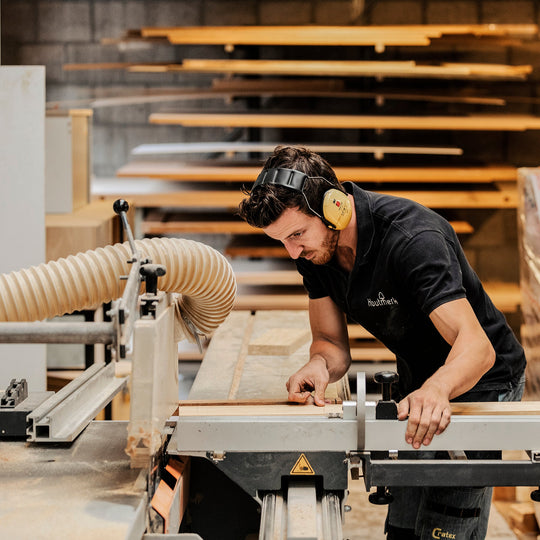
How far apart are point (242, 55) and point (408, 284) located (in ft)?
13.3

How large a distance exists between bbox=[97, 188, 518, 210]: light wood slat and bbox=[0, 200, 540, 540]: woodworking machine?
2.79 metres

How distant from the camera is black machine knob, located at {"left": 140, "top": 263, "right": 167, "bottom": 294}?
162 centimetres

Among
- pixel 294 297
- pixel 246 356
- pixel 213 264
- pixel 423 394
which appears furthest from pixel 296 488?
pixel 294 297

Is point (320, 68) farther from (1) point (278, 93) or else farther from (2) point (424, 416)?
(2) point (424, 416)

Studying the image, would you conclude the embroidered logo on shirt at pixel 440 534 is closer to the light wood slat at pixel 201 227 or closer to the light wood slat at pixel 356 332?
the light wood slat at pixel 356 332

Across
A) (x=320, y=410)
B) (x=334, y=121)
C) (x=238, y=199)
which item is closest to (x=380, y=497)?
(x=320, y=410)

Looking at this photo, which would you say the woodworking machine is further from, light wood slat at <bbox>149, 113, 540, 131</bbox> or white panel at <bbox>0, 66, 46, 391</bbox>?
light wood slat at <bbox>149, 113, 540, 131</bbox>

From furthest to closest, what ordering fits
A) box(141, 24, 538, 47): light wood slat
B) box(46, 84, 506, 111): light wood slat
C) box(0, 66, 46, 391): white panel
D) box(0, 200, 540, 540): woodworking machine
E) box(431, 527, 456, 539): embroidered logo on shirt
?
box(46, 84, 506, 111): light wood slat → box(141, 24, 538, 47): light wood slat → box(0, 66, 46, 391): white panel → box(431, 527, 456, 539): embroidered logo on shirt → box(0, 200, 540, 540): woodworking machine

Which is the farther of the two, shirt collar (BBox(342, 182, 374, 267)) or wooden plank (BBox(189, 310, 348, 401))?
wooden plank (BBox(189, 310, 348, 401))

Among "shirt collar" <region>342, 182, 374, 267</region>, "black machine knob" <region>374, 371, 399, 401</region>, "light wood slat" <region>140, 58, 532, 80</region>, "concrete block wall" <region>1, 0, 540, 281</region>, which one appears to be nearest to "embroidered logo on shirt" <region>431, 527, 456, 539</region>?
"black machine knob" <region>374, 371, 399, 401</region>

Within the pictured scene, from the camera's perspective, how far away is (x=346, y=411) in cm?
169

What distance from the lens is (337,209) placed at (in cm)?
202

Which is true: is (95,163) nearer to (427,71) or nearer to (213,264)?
(427,71)

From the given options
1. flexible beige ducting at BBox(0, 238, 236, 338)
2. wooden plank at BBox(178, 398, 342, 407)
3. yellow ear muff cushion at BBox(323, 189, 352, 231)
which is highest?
yellow ear muff cushion at BBox(323, 189, 352, 231)
